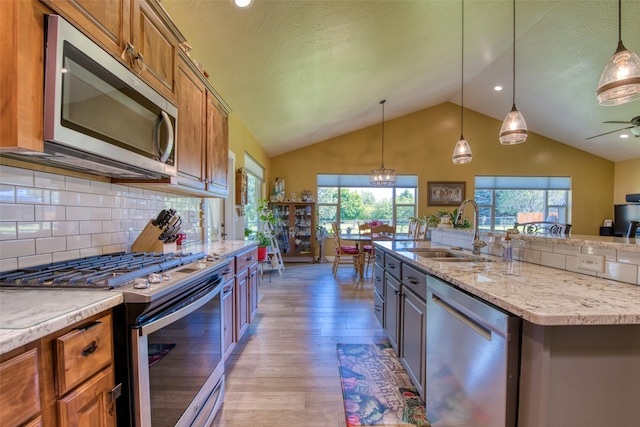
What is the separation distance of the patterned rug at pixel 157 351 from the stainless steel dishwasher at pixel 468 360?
4.03 ft

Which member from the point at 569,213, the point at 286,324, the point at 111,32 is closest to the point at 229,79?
the point at 111,32

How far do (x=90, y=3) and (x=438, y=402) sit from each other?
90.2 inches

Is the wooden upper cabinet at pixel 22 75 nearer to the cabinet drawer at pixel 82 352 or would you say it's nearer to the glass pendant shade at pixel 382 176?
the cabinet drawer at pixel 82 352

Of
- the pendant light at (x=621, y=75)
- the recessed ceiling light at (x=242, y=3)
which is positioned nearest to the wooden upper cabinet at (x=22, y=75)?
the recessed ceiling light at (x=242, y=3)

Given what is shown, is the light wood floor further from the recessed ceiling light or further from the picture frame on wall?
the picture frame on wall

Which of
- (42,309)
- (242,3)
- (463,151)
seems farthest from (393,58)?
(42,309)

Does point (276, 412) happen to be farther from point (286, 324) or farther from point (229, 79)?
point (229, 79)

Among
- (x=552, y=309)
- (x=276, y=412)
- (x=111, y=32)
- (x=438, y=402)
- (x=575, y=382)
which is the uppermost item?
(x=111, y=32)

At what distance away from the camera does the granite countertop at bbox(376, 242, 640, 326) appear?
78 centimetres

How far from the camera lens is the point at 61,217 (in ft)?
4.18

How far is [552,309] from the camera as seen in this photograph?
2.66 ft

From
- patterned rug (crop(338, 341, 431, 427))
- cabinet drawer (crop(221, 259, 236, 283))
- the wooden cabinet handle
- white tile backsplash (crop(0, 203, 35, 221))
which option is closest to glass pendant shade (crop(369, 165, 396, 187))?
patterned rug (crop(338, 341, 431, 427))

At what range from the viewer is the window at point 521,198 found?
6.85 meters

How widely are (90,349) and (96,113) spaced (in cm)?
85
